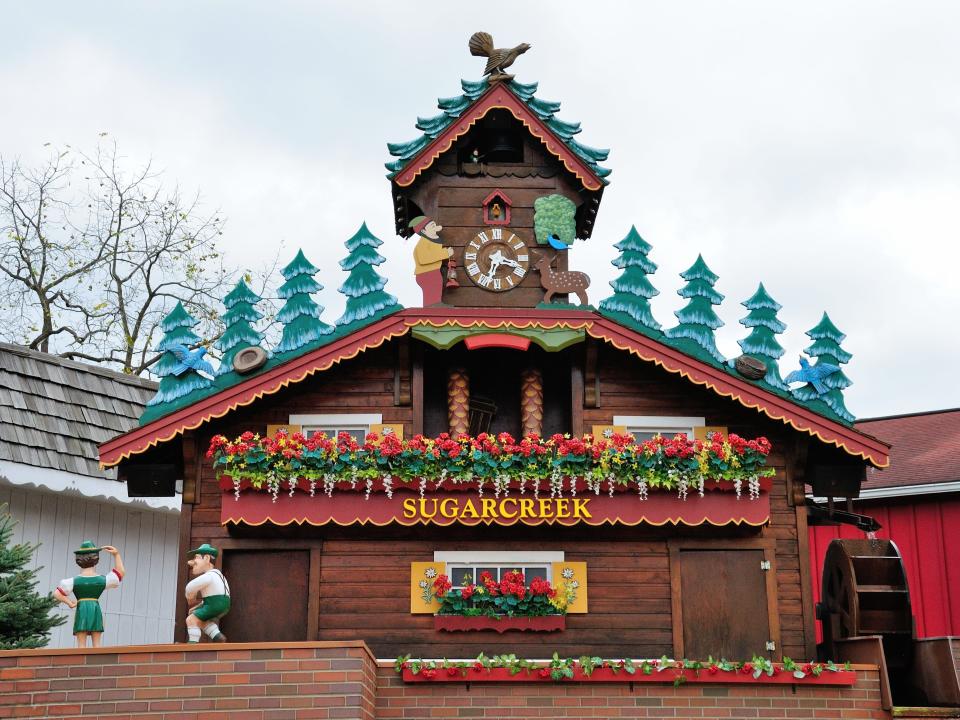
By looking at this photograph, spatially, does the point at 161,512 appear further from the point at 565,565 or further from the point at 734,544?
the point at 734,544

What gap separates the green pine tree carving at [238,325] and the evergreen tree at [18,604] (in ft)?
10.4

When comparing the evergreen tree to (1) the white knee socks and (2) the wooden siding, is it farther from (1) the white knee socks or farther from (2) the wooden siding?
(2) the wooden siding

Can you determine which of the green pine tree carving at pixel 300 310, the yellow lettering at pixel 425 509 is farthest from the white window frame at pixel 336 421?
the yellow lettering at pixel 425 509

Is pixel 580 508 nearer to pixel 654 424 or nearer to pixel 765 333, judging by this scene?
pixel 654 424

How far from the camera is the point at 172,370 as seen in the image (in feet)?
54.3

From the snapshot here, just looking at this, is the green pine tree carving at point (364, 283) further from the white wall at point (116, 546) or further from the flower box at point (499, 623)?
the white wall at point (116, 546)

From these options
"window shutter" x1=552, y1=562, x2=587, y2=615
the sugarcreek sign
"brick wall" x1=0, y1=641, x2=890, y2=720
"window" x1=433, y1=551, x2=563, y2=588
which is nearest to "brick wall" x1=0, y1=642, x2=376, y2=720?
"brick wall" x1=0, y1=641, x2=890, y2=720

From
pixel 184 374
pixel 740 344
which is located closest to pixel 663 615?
pixel 740 344

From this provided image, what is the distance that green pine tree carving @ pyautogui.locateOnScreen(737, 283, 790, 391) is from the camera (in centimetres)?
1670

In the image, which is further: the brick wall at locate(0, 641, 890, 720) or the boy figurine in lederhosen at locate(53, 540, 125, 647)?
the boy figurine in lederhosen at locate(53, 540, 125, 647)

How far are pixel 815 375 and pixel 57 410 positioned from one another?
1066cm

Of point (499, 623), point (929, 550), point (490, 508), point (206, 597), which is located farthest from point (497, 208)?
point (929, 550)

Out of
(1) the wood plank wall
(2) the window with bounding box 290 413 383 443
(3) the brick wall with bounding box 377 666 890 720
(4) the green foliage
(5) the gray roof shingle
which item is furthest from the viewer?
(5) the gray roof shingle

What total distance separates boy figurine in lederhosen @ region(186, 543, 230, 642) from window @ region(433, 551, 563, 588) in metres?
2.77
